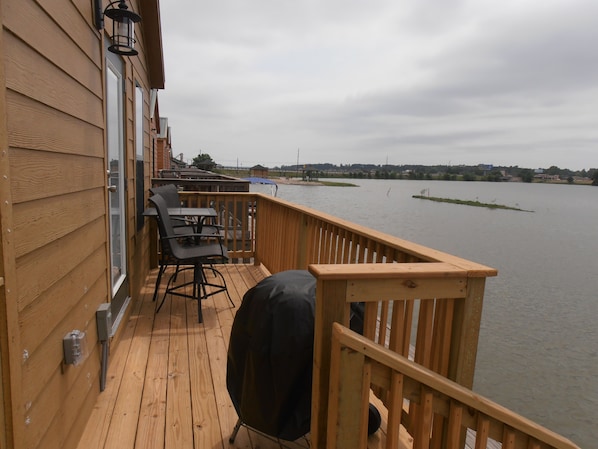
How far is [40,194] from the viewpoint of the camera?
124 cm

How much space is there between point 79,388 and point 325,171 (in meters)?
80.5

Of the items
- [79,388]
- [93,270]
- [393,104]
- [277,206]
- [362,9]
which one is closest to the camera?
[79,388]

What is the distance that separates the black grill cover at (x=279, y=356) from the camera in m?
1.41

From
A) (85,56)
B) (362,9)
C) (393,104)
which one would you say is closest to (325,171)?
(393,104)

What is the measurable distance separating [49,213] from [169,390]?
130 centimetres

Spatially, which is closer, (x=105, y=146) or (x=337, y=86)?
(x=105, y=146)

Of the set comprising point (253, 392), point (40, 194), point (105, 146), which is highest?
point (105, 146)

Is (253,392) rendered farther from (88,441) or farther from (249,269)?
(249,269)

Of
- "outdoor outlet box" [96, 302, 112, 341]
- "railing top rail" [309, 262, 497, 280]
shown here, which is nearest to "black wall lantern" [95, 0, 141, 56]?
"outdoor outlet box" [96, 302, 112, 341]

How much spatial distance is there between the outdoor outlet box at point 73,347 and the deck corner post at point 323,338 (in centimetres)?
94

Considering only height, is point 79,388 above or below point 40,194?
below

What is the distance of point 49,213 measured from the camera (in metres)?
1.33

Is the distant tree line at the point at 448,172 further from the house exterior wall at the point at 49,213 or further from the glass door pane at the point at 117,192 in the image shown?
the house exterior wall at the point at 49,213

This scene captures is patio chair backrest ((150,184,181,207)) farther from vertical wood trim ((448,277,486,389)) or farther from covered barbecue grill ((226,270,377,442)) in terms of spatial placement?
vertical wood trim ((448,277,486,389))
